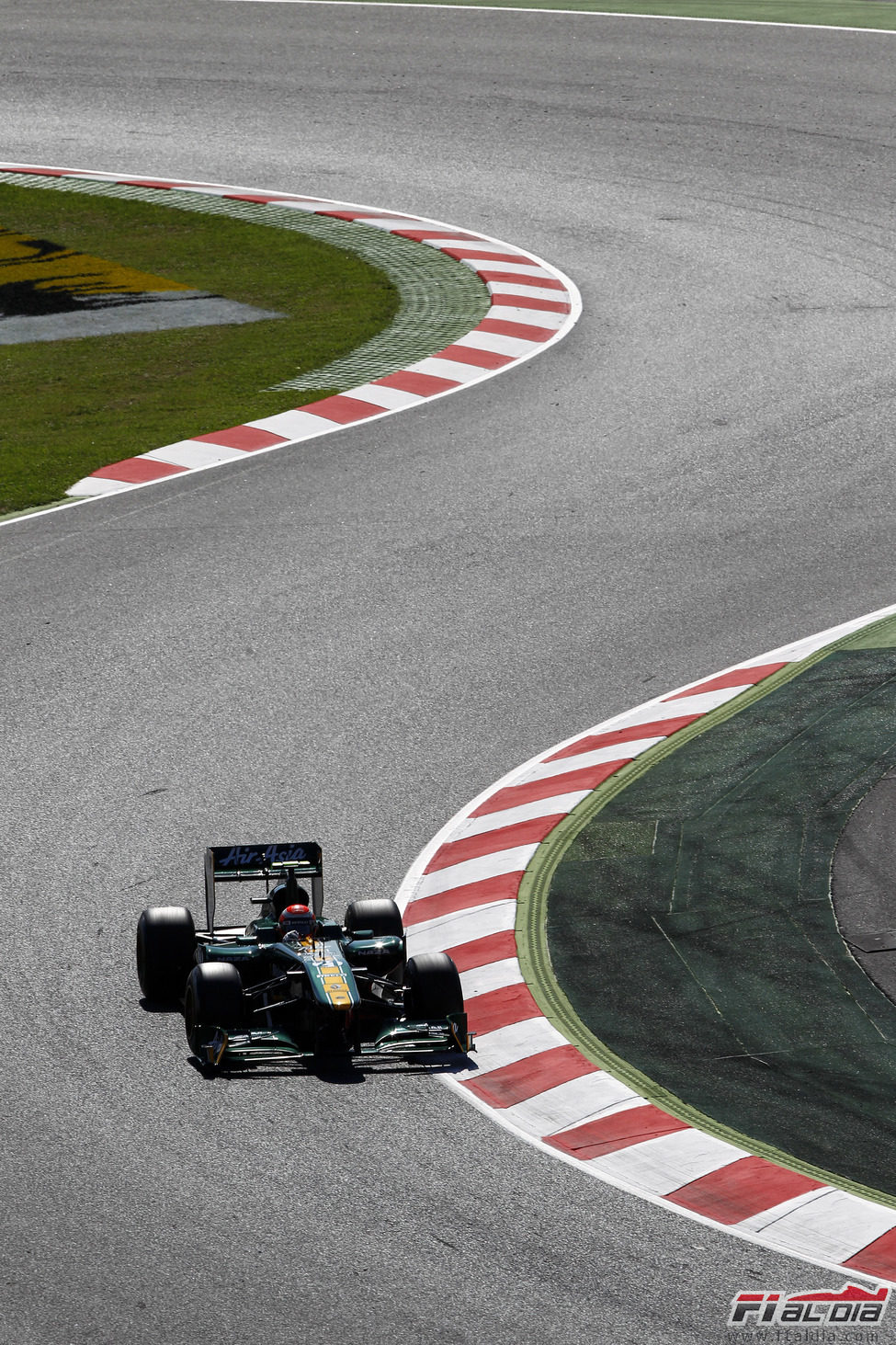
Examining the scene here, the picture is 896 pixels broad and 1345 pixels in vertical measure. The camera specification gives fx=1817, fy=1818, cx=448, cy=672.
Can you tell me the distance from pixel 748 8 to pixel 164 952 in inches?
1003

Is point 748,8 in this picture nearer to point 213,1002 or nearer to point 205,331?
point 205,331

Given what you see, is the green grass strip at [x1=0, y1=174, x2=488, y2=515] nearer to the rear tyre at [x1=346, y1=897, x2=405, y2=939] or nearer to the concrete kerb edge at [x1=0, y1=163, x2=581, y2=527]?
the concrete kerb edge at [x1=0, y1=163, x2=581, y2=527]

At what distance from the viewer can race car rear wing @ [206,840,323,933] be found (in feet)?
28.2

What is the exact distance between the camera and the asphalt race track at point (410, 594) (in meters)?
6.48

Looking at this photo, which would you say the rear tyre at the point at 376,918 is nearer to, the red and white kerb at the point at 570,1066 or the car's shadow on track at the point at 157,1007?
the red and white kerb at the point at 570,1066

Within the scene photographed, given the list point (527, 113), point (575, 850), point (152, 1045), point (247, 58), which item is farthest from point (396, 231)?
point (152, 1045)

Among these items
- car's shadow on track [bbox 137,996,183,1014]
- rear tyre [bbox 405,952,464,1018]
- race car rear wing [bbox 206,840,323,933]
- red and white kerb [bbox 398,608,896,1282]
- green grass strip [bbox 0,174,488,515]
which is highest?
green grass strip [bbox 0,174,488,515]

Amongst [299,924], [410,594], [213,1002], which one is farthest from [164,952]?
[410,594]

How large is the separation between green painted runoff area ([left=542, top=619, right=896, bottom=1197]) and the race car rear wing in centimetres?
126

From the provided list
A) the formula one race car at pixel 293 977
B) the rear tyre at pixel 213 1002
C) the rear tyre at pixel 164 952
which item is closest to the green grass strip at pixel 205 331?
the formula one race car at pixel 293 977

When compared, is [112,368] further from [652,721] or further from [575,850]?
[575,850]

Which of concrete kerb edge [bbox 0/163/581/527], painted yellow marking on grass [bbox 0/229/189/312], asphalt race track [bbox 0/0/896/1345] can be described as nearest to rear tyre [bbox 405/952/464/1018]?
asphalt race track [bbox 0/0/896/1345]

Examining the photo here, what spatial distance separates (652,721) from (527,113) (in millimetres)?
16214

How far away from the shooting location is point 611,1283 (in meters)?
6.29
